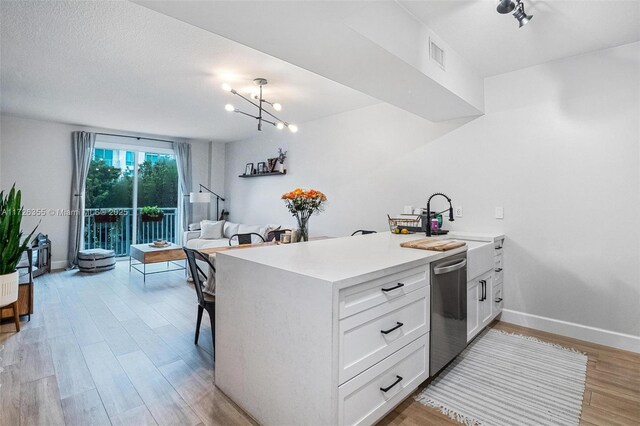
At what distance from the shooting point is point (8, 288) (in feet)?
8.89

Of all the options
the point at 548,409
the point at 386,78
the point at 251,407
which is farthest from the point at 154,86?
the point at 548,409

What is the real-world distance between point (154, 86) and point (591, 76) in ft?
14.7

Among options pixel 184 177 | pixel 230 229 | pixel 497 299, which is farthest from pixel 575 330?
pixel 184 177

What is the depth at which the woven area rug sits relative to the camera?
5.99 ft

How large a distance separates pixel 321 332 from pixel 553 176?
283 cm

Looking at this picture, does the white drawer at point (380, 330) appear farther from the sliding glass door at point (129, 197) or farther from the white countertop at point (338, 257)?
the sliding glass door at point (129, 197)

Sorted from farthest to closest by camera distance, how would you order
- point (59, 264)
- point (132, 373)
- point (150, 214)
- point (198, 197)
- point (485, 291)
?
point (150, 214)
point (198, 197)
point (59, 264)
point (485, 291)
point (132, 373)

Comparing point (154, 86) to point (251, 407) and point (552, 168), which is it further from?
point (552, 168)

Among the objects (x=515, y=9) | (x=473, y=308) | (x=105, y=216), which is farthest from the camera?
(x=105, y=216)

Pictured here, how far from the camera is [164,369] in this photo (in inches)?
90.8

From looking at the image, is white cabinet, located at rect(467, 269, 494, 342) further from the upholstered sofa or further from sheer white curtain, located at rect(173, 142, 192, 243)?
sheer white curtain, located at rect(173, 142, 192, 243)

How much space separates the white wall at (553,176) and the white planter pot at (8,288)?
3.91 meters

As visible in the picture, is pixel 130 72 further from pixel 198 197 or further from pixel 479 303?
pixel 479 303

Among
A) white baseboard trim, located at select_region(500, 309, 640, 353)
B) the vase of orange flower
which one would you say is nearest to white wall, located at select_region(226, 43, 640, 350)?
white baseboard trim, located at select_region(500, 309, 640, 353)
